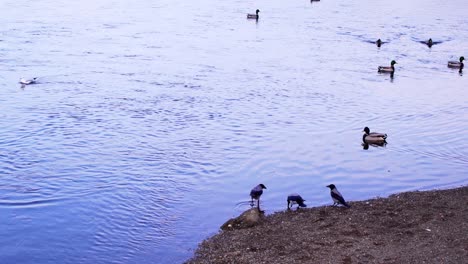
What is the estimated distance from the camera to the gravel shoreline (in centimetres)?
1275

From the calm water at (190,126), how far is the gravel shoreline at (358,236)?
1.19m

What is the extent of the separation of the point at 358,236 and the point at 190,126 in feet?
37.8

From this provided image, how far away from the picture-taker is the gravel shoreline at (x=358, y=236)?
41.8 feet

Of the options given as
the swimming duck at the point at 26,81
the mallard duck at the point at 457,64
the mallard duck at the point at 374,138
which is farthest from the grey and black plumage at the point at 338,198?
the mallard duck at the point at 457,64

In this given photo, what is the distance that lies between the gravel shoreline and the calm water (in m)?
1.19

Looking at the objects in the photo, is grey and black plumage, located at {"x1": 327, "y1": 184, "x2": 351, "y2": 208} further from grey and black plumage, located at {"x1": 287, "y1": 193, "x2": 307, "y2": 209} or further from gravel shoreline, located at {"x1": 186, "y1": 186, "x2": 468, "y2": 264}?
grey and black plumage, located at {"x1": 287, "y1": 193, "x2": 307, "y2": 209}

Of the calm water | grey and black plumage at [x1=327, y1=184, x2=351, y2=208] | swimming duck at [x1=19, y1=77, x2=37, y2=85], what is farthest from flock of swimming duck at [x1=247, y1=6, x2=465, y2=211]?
swimming duck at [x1=19, y1=77, x2=37, y2=85]

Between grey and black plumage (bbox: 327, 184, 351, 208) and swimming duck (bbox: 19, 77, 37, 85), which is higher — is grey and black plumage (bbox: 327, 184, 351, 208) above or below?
below

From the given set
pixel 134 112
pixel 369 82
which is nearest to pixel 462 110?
pixel 369 82

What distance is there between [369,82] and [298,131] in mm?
10439

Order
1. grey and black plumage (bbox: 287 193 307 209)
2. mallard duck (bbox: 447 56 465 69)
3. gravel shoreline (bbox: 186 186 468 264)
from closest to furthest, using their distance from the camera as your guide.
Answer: gravel shoreline (bbox: 186 186 468 264) → grey and black plumage (bbox: 287 193 307 209) → mallard duck (bbox: 447 56 465 69)

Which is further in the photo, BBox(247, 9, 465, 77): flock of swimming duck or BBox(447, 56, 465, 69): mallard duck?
BBox(447, 56, 465, 69): mallard duck

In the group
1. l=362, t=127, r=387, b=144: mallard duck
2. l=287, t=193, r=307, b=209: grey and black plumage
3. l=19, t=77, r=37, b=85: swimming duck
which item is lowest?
l=362, t=127, r=387, b=144: mallard duck

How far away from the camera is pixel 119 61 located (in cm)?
3509
